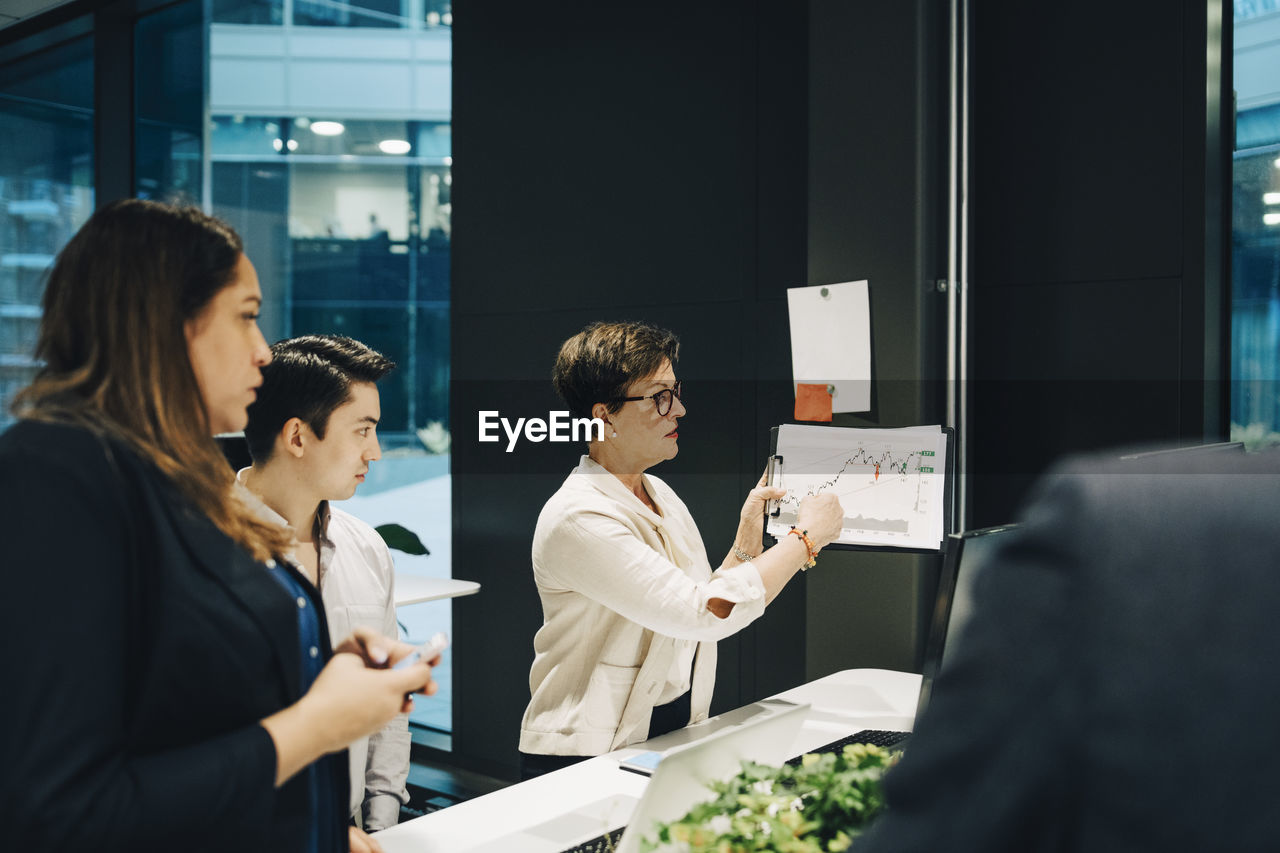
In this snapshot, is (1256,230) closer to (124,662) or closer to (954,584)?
(954,584)

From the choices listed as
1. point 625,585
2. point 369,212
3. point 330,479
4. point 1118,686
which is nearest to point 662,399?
point 625,585

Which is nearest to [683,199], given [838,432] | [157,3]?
[838,432]

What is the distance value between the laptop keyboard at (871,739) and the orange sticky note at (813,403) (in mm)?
972

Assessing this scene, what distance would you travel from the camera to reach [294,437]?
71.2 inches

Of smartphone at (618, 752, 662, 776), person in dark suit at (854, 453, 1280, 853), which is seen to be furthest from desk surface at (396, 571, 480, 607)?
person in dark suit at (854, 453, 1280, 853)

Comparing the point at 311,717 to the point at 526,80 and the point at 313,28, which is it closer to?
the point at 526,80

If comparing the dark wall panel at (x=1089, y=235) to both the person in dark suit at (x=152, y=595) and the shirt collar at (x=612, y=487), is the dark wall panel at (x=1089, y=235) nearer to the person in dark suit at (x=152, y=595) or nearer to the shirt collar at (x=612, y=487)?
the shirt collar at (x=612, y=487)

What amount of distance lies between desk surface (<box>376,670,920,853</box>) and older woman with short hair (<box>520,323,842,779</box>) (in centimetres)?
11

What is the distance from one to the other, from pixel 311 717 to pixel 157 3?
16.7 ft

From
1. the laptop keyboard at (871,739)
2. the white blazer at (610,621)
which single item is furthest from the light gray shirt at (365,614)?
the laptop keyboard at (871,739)

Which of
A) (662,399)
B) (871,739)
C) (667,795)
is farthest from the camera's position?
(662,399)

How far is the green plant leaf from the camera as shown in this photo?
3814 millimetres

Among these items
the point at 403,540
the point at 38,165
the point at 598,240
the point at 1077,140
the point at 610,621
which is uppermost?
the point at 38,165

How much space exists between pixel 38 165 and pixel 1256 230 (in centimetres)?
599
